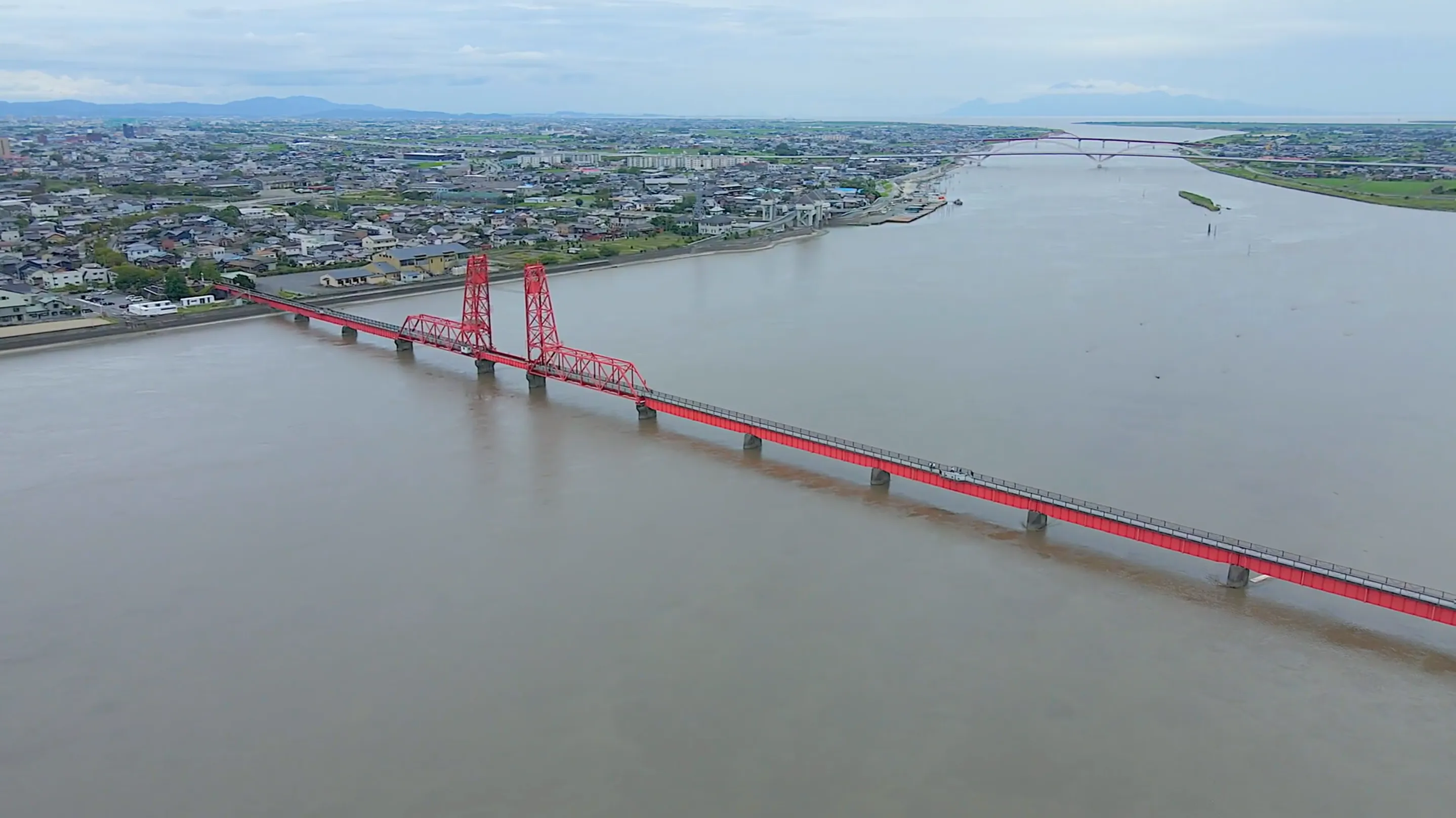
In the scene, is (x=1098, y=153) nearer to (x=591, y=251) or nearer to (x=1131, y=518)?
(x=591, y=251)

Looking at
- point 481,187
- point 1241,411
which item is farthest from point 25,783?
point 481,187

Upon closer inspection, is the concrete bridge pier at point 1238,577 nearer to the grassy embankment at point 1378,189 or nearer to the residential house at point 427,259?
the residential house at point 427,259

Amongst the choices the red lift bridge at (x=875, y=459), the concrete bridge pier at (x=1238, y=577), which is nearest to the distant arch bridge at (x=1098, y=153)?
the red lift bridge at (x=875, y=459)

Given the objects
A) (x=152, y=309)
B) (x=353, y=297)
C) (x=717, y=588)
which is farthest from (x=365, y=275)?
(x=717, y=588)

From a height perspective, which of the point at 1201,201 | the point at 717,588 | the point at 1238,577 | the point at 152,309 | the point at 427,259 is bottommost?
the point at 717,588

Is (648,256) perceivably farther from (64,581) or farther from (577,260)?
(64,581)

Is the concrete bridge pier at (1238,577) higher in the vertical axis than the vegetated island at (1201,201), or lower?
lower
